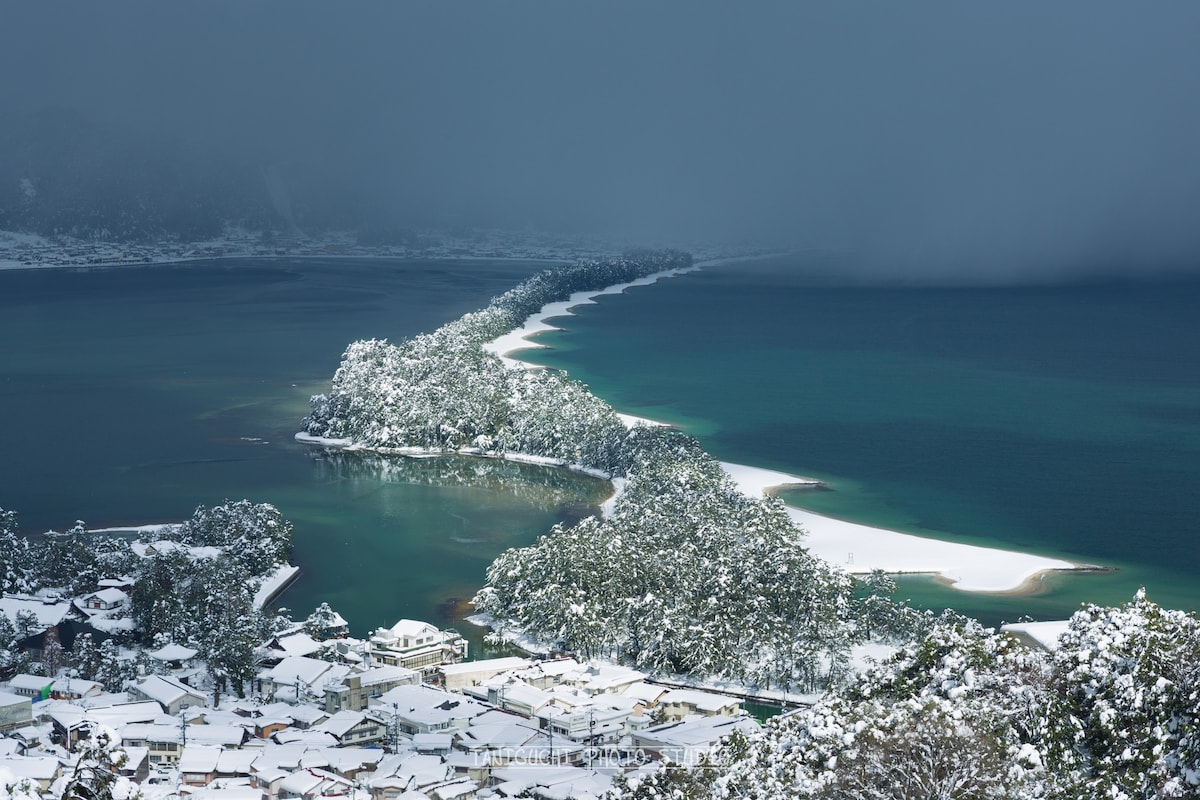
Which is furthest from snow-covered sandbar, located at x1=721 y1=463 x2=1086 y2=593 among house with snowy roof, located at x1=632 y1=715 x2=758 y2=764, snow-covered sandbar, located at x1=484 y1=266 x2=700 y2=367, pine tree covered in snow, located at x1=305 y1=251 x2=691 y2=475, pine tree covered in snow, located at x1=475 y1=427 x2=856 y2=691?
snow-covered sandbar, located at x1=484 y1=266 x2=700 y2=367

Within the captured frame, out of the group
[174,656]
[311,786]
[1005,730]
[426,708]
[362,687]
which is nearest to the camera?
[1005,730]

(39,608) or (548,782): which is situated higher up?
(548,782)

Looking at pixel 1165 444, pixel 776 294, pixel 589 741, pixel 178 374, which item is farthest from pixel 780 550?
pixel 776 294

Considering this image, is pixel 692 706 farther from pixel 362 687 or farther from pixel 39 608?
pixel 39 608

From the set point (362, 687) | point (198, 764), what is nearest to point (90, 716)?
point (198, 764)

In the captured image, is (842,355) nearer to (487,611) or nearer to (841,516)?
(841,516)

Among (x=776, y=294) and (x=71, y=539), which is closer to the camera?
(x=71, y=539)

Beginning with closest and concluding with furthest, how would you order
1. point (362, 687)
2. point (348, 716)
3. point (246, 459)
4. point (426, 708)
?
point (348, 716)
point (426, 708)
point (362, 687)
point (246, 459)

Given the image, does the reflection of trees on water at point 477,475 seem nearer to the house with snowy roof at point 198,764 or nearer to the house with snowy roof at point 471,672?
the house with snowy roof at point 471,672
